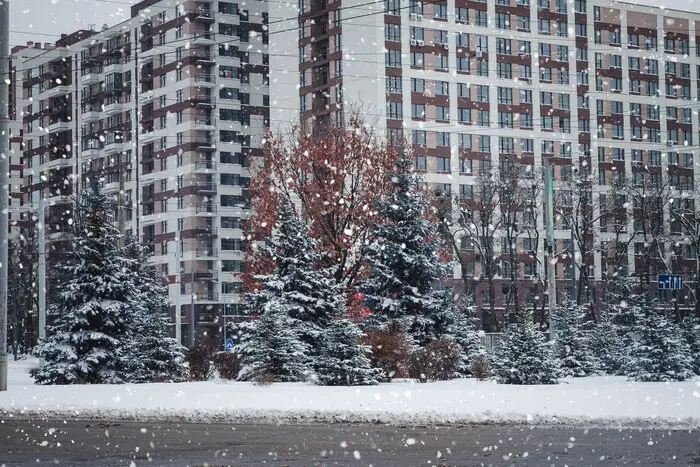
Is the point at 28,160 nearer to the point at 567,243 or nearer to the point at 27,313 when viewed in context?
the point at 27,313

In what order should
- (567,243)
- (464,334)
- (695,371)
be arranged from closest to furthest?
1. (695,371)
2. (464,334)
3. (567,243)

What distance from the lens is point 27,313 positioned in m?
85.5

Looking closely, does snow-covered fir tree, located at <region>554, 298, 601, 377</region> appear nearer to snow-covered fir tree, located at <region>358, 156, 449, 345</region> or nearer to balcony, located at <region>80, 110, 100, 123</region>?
snow-covered fir tree, located at <region>358, 156, 449, 345</region>

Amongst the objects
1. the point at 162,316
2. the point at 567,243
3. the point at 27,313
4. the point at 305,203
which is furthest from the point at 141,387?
the point at 567,243

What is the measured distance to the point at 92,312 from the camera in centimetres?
3159

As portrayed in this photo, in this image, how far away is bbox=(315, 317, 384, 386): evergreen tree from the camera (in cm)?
2648

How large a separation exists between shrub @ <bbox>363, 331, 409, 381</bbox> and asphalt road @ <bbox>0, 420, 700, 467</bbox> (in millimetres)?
11311

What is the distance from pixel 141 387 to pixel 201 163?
81.1 metres

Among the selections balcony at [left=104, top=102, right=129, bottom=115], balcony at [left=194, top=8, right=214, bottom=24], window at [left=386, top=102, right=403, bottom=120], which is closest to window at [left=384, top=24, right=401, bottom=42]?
window at [left=386, top=102, right=403, bottom=120]

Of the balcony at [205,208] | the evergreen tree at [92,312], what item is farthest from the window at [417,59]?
the evergreen tree at [92,312]

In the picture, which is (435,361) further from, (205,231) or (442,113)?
(205,231)

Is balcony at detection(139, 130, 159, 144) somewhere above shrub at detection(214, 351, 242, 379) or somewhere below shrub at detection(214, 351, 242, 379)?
above

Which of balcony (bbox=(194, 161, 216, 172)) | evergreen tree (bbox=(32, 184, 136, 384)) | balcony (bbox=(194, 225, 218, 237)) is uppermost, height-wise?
balcony (bbox=(194, 161, 216, 172))

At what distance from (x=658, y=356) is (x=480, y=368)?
4.86 meters
